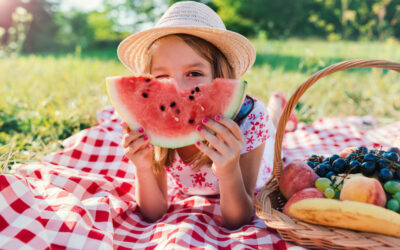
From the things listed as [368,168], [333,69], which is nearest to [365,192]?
[368,168]

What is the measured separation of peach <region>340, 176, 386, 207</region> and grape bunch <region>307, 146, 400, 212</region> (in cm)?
6

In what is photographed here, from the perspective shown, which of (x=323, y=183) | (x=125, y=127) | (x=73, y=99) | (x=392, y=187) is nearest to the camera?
(x=392, y=187)

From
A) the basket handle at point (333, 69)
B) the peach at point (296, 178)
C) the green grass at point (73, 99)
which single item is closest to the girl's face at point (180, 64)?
the basket handle at point (333, 69)

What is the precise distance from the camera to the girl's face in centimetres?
185

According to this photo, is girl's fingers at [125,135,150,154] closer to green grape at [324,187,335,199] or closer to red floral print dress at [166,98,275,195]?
red floral print dress at [166,98,275,195]

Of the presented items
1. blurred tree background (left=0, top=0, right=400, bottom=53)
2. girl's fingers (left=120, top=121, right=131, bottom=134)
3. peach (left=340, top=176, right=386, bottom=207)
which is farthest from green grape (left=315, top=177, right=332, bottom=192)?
blurred tree background (left=0, top=0, right=400, bottom=53)

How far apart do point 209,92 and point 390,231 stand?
3.23ft

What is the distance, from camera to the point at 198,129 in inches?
59.5

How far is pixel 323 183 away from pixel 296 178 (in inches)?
5.5

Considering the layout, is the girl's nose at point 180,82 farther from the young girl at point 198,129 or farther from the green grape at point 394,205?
the green grape at point 394,205

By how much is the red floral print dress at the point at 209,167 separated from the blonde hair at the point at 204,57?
3.8 inches

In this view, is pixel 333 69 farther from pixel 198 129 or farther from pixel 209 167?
pixel 209 167

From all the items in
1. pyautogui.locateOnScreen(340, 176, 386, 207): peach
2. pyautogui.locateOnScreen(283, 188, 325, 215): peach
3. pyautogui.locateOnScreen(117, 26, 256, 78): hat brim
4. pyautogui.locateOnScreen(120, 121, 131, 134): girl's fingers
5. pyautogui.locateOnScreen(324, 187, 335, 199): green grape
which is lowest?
pyautogui.locateOnScreen(283, 188, 325, 215): peach

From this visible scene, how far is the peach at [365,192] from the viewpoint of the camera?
1344 millimetres
